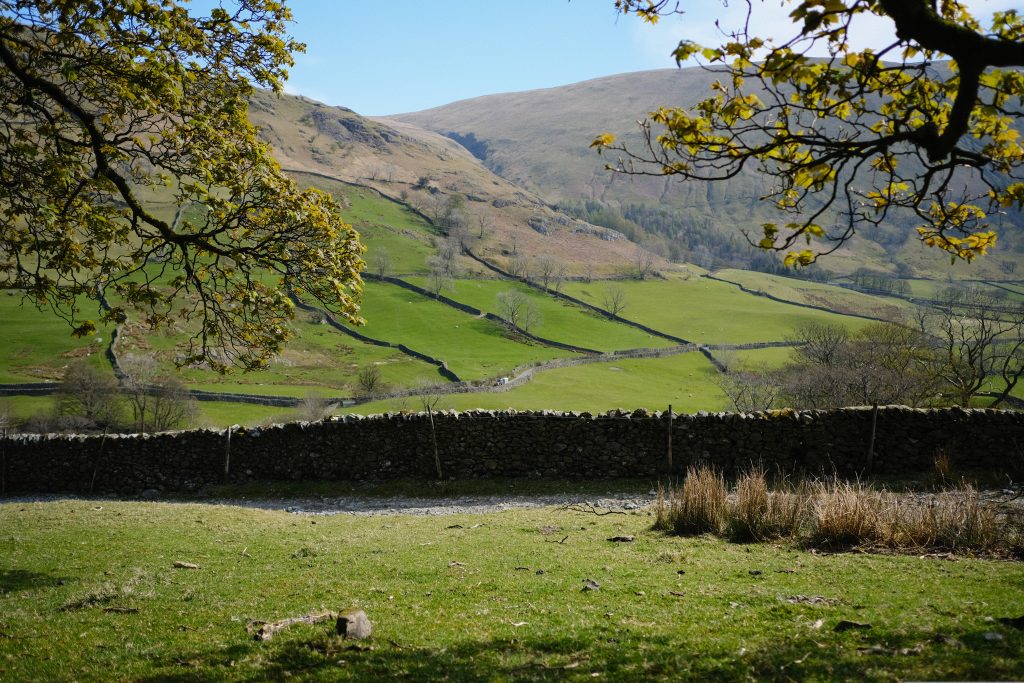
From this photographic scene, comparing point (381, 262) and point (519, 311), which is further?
point (381, 262)

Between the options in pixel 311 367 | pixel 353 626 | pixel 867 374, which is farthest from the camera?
pixel 311 367

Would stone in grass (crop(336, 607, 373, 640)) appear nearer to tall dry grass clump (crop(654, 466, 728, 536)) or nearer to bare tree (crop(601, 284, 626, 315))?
tall dry grass clump (crop(654, 466, 728, 536))

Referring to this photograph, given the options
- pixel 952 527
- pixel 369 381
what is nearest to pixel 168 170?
pixel 952 527

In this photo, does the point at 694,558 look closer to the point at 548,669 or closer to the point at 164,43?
the point at 548,669

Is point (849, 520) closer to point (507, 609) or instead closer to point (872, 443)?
point (507, 609)

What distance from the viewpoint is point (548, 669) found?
6043 millimetres

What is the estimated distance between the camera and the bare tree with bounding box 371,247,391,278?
15112 cm

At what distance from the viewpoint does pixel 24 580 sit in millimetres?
10242

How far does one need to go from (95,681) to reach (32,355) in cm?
10625

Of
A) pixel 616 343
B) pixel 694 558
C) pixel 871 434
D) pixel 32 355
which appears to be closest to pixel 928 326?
pixel 616 343

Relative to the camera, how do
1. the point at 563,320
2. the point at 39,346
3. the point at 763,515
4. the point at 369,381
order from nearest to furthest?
the point at 763,515
the point at 369,381
the point at 39,346
the point at 563,320

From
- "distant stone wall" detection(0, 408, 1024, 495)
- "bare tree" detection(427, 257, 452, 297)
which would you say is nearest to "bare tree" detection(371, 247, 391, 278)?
"bare tree" detection(427, 257, 452, 297)

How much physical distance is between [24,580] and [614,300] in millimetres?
141150

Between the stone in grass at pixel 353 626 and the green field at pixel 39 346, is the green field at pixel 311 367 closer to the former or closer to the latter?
the green field at pixel 39 346
